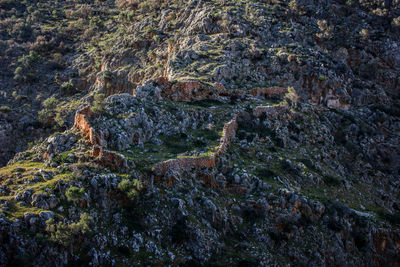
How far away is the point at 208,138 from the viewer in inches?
1823

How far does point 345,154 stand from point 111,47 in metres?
65.7

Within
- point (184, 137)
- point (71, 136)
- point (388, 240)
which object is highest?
point (71, 136)

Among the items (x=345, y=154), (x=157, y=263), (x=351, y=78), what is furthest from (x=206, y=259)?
(x=351, y=78)

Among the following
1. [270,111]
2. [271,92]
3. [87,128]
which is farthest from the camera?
[271,92]

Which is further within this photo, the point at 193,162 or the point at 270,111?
the point at 270,111

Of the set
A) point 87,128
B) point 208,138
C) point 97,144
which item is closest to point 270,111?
point 208,138

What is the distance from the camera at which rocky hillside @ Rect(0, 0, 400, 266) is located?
30953 mm

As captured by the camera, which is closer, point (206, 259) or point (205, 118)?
point (206, 259)

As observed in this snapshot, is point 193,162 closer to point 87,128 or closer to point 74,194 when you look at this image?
point 87,128

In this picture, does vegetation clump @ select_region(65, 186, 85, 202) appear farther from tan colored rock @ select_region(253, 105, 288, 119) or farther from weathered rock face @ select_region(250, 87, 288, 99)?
weathered rock face @ select_region(250, 87, 288, 99)

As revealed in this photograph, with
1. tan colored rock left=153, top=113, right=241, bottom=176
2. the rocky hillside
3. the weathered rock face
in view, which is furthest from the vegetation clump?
the weathered rock face

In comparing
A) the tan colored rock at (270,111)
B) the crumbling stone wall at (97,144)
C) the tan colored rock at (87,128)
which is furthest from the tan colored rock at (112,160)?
the tan colored rock at (270,111)

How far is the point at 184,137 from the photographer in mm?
A: 46156

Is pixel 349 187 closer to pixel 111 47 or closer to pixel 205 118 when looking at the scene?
pixel 205 118
